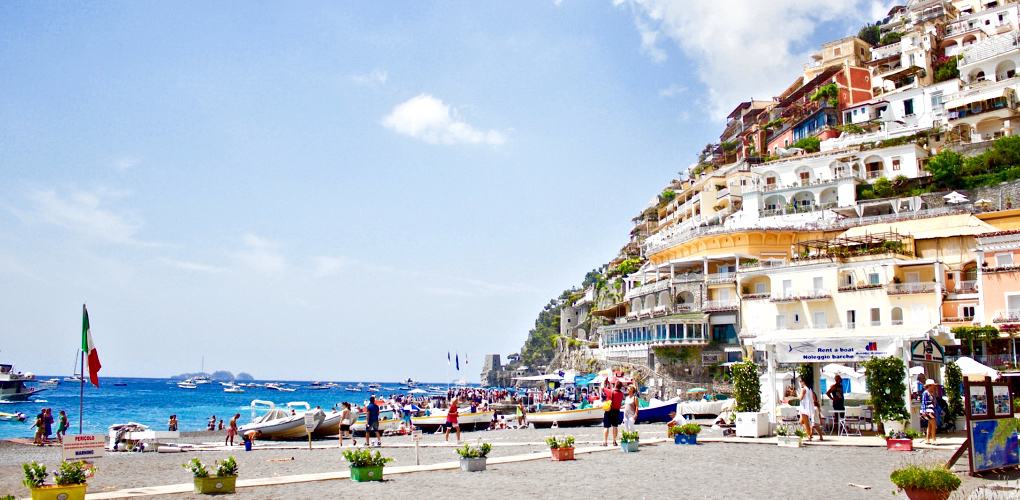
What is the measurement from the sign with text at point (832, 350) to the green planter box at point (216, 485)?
14953 mm

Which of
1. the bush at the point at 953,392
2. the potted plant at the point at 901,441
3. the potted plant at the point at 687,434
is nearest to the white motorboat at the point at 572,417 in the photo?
the potted plant at the point at 687,434

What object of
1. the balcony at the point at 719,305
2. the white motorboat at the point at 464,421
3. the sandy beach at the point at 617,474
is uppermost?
the balcony at the point at 719,305

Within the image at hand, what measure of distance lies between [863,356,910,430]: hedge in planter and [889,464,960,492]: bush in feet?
36.0

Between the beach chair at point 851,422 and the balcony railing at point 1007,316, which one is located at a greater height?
the balcony railing at point 1007,316

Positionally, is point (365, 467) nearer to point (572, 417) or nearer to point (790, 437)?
point (790, 437)

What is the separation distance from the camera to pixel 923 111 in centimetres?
6556

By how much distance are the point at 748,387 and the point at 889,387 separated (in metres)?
3.71

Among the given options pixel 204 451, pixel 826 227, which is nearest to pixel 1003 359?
pixel 826 227

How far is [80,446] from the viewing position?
19.6 m

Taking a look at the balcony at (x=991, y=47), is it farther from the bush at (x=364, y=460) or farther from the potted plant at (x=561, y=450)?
the bush at (x=364, y=460)

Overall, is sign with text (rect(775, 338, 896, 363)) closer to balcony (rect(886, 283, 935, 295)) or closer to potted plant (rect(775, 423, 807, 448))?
potted plant (rect(775, 423, 807, 448))

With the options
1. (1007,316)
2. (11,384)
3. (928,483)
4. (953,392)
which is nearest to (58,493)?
(928,483)

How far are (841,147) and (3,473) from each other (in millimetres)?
58677

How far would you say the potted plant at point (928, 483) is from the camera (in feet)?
30.9
